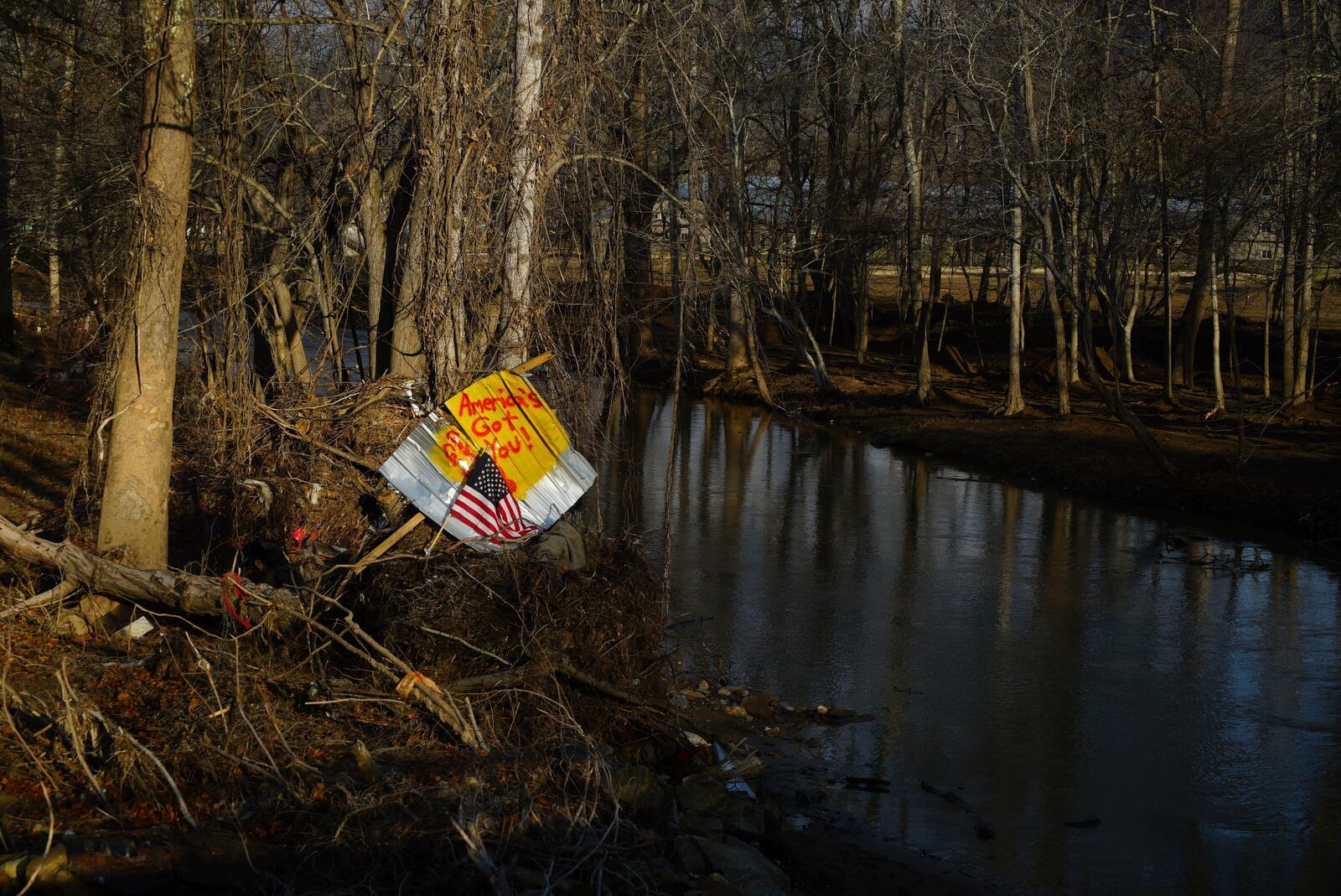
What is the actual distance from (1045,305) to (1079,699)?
29.5 metres

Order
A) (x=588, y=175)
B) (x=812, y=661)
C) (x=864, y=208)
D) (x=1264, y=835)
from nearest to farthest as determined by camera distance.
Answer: (x=1264, y=835) < (x=588, y=175) < (x=812, y=661) < (x=864, y=208)

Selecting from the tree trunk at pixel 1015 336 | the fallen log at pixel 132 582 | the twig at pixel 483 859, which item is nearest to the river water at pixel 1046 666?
the twig at pixel 483 859

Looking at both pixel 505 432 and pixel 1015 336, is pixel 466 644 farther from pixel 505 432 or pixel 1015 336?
pixel 1015 336

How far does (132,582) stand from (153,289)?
6.35 feet

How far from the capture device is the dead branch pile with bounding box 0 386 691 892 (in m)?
5.07

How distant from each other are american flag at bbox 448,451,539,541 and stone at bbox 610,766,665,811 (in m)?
2.34

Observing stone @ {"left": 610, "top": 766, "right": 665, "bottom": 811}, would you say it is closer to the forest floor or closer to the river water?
the river water

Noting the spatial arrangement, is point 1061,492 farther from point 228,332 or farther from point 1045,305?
point 1045,305

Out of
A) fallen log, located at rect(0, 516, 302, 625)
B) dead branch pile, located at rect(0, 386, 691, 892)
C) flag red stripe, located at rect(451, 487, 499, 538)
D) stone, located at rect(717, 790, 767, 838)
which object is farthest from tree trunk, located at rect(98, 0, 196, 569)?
stone, located at rect(717, 790, 767, 838)

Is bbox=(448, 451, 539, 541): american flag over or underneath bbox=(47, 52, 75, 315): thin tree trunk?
underneath

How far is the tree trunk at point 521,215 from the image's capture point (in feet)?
27.8

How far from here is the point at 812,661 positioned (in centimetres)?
1000

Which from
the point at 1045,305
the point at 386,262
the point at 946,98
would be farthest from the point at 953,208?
the point at 386,262

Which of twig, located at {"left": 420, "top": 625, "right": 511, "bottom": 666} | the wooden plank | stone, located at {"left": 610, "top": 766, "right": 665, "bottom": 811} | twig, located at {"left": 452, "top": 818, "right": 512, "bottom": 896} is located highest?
the wooden plank
